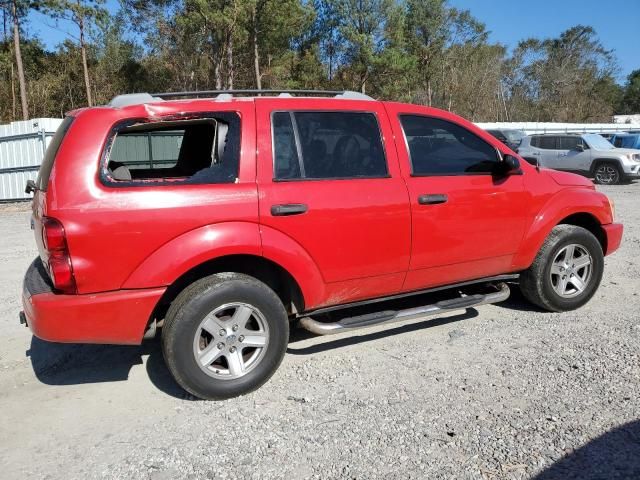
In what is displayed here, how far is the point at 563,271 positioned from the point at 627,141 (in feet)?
55.5

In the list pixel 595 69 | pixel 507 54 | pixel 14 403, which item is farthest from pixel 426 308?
pixel 595 69

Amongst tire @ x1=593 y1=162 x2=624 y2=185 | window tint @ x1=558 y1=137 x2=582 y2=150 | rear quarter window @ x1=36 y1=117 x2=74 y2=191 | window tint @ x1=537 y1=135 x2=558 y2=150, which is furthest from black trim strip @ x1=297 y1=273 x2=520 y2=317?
window tint @ x1=537 y1=135 x2=558 y2=150

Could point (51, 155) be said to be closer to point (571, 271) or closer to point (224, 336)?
point (224, 336)

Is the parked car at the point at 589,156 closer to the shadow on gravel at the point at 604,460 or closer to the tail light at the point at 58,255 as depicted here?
the shadow on gravel at the point at 604,460

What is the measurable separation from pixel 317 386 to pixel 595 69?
61956 mm

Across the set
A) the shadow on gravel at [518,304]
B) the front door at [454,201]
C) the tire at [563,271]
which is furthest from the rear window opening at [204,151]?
the shadow on gravel at [518,304]

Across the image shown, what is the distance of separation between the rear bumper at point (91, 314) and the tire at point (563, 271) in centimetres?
311

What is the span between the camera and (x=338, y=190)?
12.0 ft

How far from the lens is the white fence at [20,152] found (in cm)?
1468

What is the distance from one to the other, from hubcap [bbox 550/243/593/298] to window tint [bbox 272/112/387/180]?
6.39 ft

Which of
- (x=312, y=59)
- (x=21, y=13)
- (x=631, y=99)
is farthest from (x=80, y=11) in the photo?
(x=631, y=99)

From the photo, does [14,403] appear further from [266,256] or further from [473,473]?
[473,473]

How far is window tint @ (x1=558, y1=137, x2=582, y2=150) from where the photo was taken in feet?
57.6

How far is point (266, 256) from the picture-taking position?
11.2 ft
